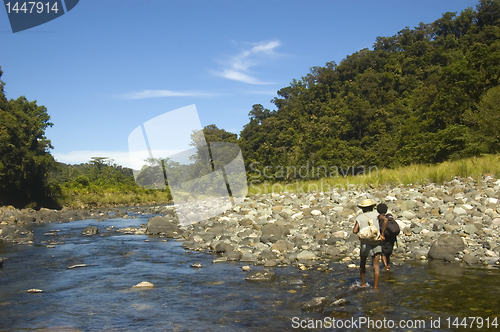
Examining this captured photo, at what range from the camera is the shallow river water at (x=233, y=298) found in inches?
192

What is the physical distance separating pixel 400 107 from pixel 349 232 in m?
41.3

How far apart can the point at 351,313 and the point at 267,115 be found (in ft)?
230

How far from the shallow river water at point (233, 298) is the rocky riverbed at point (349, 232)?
0.53 m

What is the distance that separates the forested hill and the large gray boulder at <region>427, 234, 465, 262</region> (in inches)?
545

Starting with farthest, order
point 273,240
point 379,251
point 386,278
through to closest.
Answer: point 273,240 < point 386,278 < point 379,251

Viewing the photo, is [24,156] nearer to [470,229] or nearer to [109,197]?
[109,197]

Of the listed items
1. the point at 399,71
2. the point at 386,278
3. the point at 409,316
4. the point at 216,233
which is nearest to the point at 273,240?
the point at 216,233

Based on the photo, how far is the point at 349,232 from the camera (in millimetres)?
9906

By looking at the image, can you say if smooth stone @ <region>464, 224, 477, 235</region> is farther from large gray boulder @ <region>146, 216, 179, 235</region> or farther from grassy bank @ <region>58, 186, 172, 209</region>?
grassy bank @ <region>58, 186, 172, 209</region>

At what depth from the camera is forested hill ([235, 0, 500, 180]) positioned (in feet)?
80.2

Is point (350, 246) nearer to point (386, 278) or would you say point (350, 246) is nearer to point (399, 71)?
point (386, 278)

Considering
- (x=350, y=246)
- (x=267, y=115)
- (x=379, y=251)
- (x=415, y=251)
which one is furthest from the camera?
(x=267, y=115)

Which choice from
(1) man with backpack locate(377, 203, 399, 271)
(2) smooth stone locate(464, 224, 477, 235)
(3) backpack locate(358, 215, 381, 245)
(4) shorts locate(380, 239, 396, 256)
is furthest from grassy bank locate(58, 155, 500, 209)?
(3) backpack locate(358, 215, 381, 245)

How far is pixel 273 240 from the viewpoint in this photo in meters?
9.89
